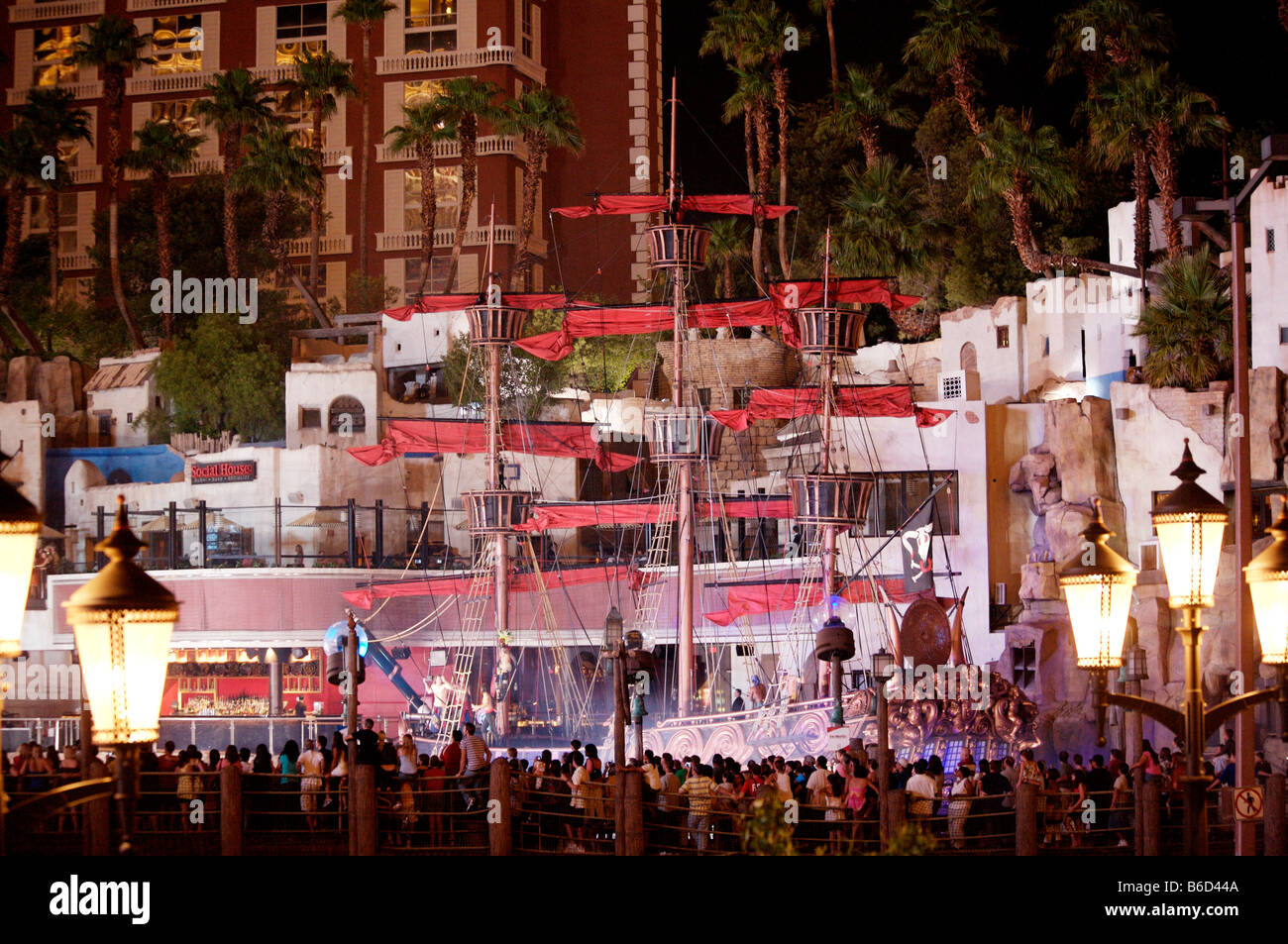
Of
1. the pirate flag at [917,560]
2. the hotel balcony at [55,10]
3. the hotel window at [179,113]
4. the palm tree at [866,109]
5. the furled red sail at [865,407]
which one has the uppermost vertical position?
the hotel balcony at [55,10]

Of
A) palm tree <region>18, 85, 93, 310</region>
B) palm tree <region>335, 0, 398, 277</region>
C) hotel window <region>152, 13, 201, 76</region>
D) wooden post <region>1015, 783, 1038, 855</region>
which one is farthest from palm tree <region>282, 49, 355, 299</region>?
wooden post <region>1015, 783, 1038, 855</region>

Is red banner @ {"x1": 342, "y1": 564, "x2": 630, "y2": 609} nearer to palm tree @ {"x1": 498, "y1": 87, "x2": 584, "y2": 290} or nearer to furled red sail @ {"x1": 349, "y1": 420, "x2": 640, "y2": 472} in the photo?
furled red sail @ {"x1": 349, "y1": 420, "x2": 640, "y2": 472}

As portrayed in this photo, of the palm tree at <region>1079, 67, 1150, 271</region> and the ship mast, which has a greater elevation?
the palm tree at <region>1079, 67, 1150, 271</region>

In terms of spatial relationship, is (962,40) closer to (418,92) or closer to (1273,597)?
(418,92)

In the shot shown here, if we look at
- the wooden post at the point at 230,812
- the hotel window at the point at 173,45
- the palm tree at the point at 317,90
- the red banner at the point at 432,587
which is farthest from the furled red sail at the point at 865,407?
the hotel window at the point at 173,45

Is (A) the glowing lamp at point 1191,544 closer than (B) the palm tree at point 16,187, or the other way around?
(A) the glowing lamp at point 1191,544

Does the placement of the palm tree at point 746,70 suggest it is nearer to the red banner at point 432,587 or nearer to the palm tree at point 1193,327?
the palm tree at point 1193,327

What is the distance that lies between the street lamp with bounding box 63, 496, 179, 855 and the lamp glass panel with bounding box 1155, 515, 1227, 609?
564 cm

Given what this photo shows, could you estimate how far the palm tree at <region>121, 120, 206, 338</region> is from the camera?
5124cm

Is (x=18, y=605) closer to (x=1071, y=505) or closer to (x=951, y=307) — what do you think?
(x=1071, y=505)

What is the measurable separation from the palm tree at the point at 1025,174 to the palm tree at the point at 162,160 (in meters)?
23.7

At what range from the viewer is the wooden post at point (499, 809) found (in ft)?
60.0

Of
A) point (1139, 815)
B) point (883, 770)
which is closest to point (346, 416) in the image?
point (883, 770)
